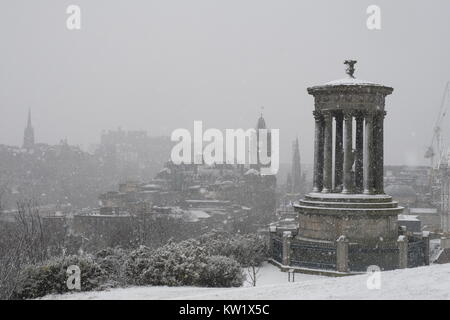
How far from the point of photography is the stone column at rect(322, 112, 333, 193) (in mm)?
21328

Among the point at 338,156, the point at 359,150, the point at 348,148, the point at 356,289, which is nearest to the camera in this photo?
the point at 356,289

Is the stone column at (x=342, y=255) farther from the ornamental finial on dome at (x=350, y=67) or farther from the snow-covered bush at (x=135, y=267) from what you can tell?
the ornamental finial on dome at (x=350, y=67)

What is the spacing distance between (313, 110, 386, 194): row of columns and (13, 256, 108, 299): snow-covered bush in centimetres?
1023

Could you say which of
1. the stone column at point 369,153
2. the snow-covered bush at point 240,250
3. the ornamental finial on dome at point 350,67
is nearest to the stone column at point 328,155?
the stone column at point 369,153

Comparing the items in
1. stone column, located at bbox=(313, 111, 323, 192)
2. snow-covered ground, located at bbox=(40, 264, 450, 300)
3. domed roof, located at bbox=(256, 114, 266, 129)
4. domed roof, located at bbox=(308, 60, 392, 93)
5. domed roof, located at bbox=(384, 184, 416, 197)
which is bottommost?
domed roof, located at bbox=(384, 184, 416, 197)

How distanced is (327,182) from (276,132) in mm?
153625

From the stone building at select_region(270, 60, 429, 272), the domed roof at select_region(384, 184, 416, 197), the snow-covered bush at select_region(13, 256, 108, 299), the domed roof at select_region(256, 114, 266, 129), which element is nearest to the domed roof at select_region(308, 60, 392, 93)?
the stone building at select_region(270, 60, 429, 272)

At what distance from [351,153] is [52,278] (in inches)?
474

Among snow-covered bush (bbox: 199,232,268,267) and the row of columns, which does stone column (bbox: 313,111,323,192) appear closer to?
the row of columns

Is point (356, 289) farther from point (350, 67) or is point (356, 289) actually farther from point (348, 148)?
point (350, 67)

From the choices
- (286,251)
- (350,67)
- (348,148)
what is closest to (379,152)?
(348,148)

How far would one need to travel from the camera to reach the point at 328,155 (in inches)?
840

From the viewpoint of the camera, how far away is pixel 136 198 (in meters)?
110
